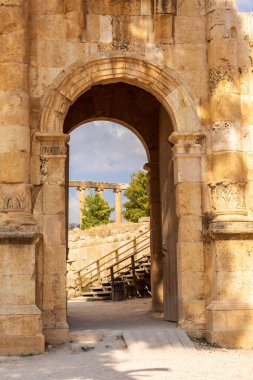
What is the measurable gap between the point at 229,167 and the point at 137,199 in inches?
902

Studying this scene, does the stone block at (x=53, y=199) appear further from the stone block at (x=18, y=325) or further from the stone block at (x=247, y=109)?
the stone block at (x=247, y=109)

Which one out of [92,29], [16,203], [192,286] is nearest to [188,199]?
[192,286]

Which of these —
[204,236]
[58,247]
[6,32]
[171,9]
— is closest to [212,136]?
[204,236]

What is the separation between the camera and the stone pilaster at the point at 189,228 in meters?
8.80

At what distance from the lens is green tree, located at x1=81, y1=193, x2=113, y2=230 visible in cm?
3478

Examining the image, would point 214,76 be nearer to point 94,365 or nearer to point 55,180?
point 55,180

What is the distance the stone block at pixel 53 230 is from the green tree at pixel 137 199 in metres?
22.5

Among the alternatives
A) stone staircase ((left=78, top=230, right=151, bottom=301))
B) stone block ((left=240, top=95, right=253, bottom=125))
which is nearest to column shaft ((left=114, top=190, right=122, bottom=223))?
stone staircase ((left=78, top=230, right=151, bottom=301))

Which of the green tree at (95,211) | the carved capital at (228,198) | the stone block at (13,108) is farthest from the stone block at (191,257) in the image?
the green tree at (95,211)

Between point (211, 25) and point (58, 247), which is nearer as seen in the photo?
point (58, 247)

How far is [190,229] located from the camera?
8992 mm

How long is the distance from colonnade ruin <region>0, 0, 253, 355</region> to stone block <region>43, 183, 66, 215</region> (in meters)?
0.01

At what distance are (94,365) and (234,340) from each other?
231 cm

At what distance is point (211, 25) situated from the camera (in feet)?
30.7
